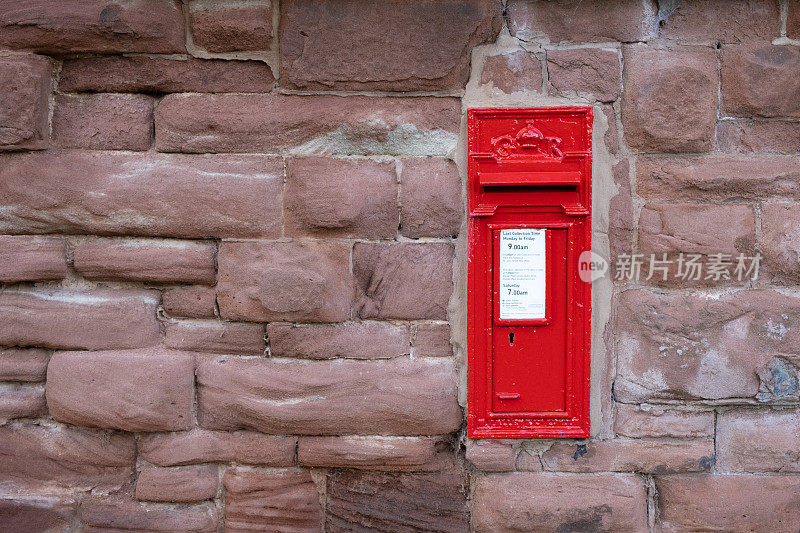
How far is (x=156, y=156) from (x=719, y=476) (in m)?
2.37

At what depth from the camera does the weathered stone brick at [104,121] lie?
2.25 metres

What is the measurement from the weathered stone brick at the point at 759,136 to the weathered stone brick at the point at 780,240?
20cm

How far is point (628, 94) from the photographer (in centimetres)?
221

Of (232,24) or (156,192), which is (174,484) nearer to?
(156,192)

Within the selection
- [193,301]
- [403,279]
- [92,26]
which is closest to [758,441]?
Result: [403,279]

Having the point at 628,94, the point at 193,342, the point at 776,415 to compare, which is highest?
the point at 628,94

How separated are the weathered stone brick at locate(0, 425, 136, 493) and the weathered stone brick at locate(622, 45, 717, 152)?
2.24 metres

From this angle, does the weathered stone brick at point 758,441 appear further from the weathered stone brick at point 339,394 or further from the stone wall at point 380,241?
the weathered stone brick at point 339,394

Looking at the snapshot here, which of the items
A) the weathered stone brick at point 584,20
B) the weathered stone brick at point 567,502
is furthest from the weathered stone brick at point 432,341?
the weathered stone brick at point 584,20

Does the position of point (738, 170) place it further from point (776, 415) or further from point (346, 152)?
point (346, 152)

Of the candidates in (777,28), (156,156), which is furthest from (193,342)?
(777,28)

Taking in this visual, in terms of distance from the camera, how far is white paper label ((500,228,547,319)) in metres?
2.19

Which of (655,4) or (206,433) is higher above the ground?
(655,4)

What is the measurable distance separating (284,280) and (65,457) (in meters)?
1.07
